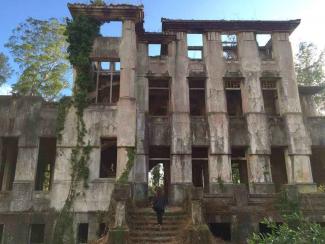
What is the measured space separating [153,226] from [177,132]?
636cm

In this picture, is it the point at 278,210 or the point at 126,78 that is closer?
the point at 278,210

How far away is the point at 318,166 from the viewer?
21.0 metres

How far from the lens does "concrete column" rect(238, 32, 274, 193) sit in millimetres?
17859

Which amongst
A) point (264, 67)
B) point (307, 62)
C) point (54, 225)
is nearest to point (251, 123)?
point (264, 67)

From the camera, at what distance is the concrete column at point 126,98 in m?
16.7

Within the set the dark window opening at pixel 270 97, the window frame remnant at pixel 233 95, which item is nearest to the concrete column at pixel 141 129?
the window frame remnant at pixel 233 95

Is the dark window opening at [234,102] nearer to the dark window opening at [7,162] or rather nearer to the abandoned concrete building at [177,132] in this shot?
the abandoned concrete building at [177,132]

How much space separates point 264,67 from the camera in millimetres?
20000

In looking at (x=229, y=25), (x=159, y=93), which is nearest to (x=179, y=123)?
(x=159, y=93)

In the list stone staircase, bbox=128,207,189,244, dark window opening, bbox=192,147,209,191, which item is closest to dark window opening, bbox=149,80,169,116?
dark window opening, bbox=192,147,209,191

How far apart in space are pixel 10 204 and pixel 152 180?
870 inches

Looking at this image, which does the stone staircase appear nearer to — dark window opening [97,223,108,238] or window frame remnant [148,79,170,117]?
dark window opening [97,223,108,238]

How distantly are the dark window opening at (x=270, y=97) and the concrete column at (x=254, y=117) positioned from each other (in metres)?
0.87

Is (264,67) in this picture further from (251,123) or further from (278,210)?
(278,210)
